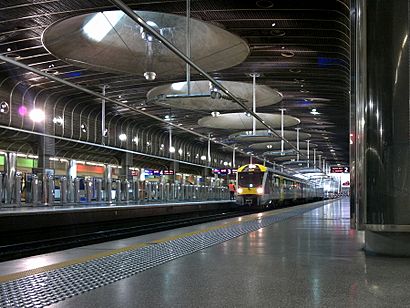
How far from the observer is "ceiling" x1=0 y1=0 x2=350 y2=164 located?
14.5 metres

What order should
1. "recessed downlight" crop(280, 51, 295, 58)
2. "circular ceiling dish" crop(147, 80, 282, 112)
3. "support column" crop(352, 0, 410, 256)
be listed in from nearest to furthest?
"support column" crop(352, 0, 410, 256), "recessed downlight" crop(280, 51, 295, 58), "circular ceiling dish" crop(147, 80, 282, 112)

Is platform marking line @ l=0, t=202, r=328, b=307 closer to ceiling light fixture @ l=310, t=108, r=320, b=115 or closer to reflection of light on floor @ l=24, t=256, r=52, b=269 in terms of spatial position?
reflection of light on floor @ l=24, t=256, r=52, b=269

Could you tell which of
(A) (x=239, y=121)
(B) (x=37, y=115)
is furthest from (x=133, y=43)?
(A) (x=239, y=121)

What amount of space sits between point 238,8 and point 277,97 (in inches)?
534

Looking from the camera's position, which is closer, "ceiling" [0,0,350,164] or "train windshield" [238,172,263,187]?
"ceiling" [0,0,350,164]

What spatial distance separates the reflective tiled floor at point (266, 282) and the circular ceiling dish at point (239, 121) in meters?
29.0

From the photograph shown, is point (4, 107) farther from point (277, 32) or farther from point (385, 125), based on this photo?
point (385, 125)

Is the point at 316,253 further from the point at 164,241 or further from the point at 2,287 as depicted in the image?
the point at 2,287

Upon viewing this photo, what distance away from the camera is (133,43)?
65.2 feet

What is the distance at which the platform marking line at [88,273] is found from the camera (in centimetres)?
446

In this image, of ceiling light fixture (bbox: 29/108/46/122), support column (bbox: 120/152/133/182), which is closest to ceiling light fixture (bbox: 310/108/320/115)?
support column (bbox: 120/152/133/182)

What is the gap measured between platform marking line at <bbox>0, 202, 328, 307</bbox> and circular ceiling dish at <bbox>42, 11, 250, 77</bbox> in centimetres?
1061

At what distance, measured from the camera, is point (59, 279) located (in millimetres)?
5281

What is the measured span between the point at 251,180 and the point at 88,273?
28370 mm
